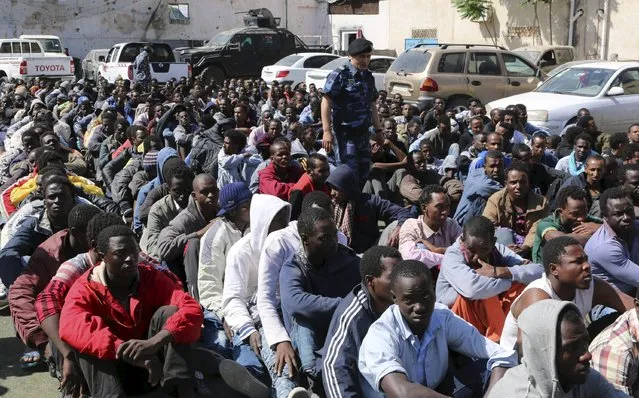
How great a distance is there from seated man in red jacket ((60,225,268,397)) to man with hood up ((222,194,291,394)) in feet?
0.84

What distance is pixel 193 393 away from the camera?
392cm

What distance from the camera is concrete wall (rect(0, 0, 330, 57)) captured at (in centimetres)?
3117

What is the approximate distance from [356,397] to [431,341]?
0.40 metres

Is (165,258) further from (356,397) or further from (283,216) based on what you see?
(356,397)

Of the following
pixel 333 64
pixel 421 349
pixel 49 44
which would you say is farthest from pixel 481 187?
pixel 49 44

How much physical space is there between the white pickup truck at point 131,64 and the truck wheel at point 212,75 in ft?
1.90

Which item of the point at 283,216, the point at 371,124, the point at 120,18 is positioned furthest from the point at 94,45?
the point at 283,216

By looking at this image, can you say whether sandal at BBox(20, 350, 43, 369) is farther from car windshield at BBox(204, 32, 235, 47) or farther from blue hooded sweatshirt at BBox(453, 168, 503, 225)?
car windshield at BBox(204, 32, 235, 47)

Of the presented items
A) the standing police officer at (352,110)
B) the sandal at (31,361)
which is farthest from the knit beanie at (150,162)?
the sandal at (31,361)

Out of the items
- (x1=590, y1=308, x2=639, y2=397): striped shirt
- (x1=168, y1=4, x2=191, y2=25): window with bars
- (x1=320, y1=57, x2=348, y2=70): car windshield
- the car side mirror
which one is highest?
(x1=168, y1=4, x2=191, y2=25): window with bars

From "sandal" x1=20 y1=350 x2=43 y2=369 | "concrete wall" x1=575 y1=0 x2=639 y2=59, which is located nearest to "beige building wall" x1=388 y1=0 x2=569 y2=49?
"concrete wall" x1=575 y1=0 x2=639 y2=59

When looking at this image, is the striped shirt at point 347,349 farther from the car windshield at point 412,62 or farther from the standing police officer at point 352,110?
the car windshield at point 412,62

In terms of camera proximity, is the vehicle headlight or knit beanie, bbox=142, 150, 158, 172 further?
the vehicle headlight

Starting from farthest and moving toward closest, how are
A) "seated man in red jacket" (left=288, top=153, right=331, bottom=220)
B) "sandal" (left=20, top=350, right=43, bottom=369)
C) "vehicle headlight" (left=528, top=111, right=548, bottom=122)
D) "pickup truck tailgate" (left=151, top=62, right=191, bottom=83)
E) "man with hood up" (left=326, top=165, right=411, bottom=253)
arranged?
"pickup truck tailgate" (left=151, top=62, right=191, bottom=83) < "vehicle headlight" (left=528, top=111, right=548, bottom=122) < "seated man in red jacket" (left=288, top=153, right=331, bottom=220) < "man with hood up" (left=326, top=165, right=411, bottom=253) < "sandal" (left=20, top=350, right=43, bottom=369)
